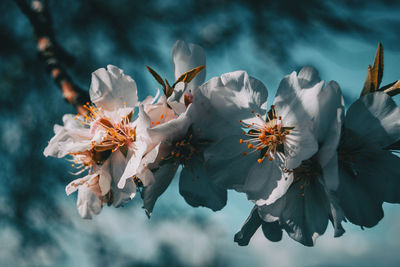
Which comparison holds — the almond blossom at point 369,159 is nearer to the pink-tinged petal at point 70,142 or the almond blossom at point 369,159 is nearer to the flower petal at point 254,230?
the flower petal at point 254,230


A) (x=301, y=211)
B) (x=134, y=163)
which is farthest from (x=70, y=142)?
(x=301, y=211)

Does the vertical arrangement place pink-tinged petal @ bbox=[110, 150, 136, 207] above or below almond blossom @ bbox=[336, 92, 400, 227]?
below

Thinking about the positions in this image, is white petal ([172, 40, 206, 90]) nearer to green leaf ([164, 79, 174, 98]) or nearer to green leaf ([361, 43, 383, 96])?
green leaf ([164, 79, 174, 98])

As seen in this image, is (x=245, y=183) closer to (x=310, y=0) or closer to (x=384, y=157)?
(x=384, y=157)

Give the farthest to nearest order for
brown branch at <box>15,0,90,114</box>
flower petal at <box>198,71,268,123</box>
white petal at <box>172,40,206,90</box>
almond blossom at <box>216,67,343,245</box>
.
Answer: brown branch at <box>15,0,90,114</box>, white petal at <box>172,40,206,90</box>, flower petal at <box>198,71,268,123</box>, almond blossom at <box>216,67,343,245</box>

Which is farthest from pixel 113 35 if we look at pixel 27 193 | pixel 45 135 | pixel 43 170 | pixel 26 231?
pixel 26 231

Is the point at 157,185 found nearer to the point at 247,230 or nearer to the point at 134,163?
the point at 134,163

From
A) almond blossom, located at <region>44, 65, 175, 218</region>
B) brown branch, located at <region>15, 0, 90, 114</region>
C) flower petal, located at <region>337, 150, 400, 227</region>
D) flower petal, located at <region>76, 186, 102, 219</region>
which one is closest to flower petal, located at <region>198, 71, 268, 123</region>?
almond blossom, located at <region>44, 65, 175, 218</region>

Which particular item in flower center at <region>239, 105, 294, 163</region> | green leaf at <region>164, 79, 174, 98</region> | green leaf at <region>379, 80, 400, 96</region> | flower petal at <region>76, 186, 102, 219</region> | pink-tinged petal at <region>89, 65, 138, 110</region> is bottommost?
flower petal at <region>76, 186, 102, 219</region>
